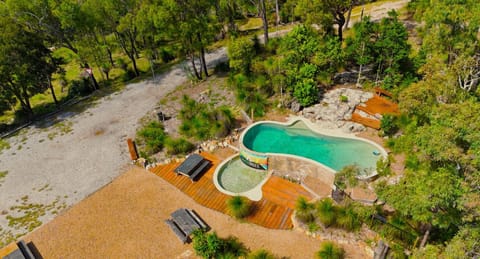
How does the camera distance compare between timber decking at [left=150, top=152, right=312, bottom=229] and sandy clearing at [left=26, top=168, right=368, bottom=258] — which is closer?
sandy clearing at [left=26, top=168, right=368, bottom=258]

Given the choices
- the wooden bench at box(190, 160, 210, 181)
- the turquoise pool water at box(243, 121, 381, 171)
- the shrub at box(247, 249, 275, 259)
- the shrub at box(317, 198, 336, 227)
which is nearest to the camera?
the shrub at box(247, 249, 275, 259)

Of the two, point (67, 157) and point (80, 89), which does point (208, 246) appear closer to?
point (67, 157)

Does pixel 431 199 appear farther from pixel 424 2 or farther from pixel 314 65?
pixel 424 2

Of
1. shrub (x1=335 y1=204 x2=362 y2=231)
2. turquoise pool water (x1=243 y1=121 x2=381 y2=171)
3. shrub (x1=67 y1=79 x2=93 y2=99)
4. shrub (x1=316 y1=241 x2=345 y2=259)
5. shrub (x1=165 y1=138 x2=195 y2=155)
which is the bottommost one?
shrub (x1=316 y1=241 x2=345 y2=259)

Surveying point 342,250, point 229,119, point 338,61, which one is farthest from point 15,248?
point 338,61

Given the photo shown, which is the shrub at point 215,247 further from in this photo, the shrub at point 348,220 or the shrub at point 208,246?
the shrub at point 348,220

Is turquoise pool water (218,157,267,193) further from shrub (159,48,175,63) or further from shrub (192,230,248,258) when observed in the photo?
shrub (159,48,175,63)

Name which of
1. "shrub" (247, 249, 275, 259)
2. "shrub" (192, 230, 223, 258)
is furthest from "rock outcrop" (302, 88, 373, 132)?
"shrub" (192, 230, 223, 258)
